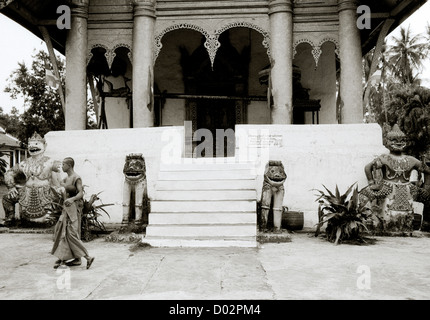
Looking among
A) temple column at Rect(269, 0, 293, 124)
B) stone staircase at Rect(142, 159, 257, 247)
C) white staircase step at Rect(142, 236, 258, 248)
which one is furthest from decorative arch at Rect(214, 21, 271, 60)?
white staircase step at Rect(142, 236, 258, 248)

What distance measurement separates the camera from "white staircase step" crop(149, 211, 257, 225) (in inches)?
293

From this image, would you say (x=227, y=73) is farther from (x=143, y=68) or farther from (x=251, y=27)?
(x=143, y=68)

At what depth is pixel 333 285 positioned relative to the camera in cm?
456

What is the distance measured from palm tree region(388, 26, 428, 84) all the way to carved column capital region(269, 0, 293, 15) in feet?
97.5

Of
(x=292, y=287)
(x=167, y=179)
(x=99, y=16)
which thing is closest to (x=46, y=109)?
(x=99, y=16)

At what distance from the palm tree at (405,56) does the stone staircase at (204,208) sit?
111 feet

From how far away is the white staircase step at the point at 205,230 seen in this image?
23.7ft

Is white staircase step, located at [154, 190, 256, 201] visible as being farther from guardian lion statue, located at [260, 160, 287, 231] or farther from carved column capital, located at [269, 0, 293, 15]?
carved column capital, located at [269, 0, 293, 15]

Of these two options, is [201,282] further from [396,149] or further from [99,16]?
[99,16]

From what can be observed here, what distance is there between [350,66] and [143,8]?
19.2 ft

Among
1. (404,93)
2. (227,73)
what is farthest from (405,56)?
(227,73)

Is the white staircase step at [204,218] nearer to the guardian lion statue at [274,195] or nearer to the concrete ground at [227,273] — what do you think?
the guardian lion statue at [274,195]

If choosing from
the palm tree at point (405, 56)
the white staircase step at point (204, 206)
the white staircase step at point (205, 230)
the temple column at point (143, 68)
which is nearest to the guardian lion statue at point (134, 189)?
the white staircase step at point (204, 206)

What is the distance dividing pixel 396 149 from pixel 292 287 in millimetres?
4960
